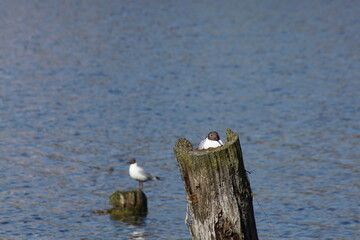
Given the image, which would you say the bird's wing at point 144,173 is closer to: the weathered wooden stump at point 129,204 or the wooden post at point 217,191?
the weathered wooden stump at point 129,204

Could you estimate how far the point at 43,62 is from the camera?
36.0m

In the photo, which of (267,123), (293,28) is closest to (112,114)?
(267,123)

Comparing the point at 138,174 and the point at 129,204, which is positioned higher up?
the point at 138,174

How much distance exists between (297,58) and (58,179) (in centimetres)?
2143

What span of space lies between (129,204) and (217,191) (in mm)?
7323

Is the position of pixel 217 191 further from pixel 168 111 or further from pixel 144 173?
pixel 168 111

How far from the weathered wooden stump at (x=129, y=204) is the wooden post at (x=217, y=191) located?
22.7ft

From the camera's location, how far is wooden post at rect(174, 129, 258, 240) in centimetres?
806

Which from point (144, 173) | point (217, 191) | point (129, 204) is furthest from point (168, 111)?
point (217, 191)

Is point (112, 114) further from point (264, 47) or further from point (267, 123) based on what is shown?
point (264, 47)

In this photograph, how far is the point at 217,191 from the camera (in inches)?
318

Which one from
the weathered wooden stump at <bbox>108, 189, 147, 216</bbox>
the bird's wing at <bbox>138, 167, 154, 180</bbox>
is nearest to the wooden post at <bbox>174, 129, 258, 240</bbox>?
the weathered wooden stump at <bbox>108, 189, 147, 216</bbox>

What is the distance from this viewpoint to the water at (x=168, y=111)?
50.4ft

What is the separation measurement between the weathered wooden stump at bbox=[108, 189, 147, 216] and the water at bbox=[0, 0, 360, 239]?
1.03ft
